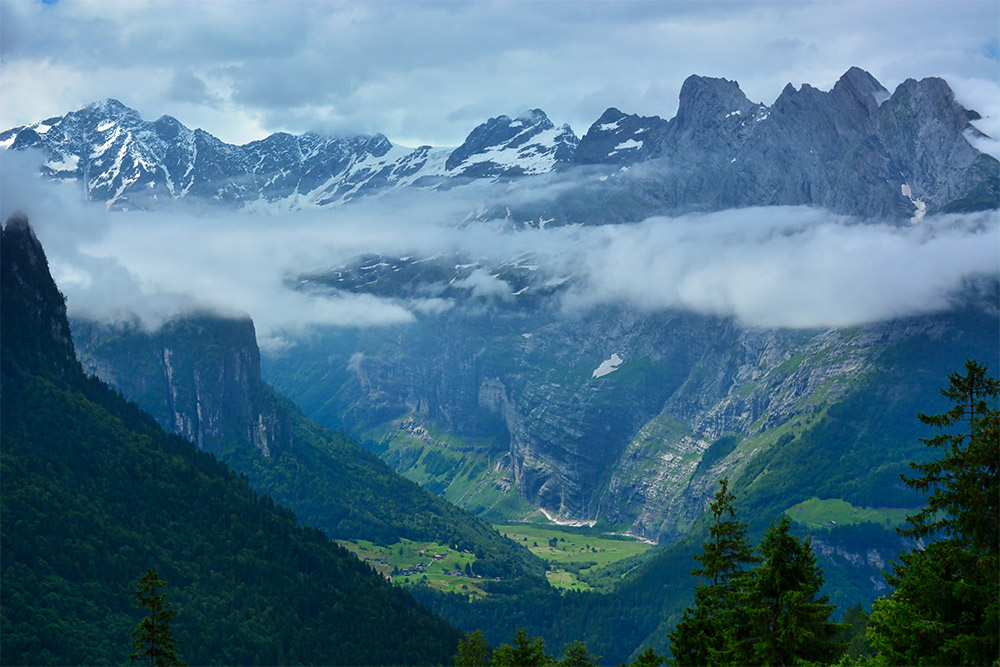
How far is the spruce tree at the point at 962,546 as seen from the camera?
56.4 metres

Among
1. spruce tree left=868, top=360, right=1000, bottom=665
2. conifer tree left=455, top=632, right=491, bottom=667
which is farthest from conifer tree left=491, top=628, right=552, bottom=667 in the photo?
spruce tree left=868, top=360, right=1000, bottom=665

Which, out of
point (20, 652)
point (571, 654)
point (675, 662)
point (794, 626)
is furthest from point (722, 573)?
point (20, 652)

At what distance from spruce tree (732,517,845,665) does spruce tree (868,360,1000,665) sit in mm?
6809

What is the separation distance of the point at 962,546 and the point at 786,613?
491 inches

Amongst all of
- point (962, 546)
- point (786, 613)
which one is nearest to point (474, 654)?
point (786, 613)

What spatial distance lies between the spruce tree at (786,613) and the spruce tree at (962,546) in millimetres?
6809

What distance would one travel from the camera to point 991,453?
5597cm

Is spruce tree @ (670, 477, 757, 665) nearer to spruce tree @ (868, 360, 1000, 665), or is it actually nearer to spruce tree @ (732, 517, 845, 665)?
spruce tree @ (732, 517, 845, 665)

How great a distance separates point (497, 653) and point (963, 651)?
256 ft

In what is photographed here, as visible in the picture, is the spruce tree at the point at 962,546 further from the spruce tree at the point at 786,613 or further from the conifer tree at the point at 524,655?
the conifer tree at the point at 524,655

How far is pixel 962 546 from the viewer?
5831 centimetres

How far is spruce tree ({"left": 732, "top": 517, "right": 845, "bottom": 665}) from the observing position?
217 ft

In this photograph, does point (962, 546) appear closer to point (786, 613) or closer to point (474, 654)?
point (786, 613)

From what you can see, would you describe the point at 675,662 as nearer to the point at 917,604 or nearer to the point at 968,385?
the point at 917,604
